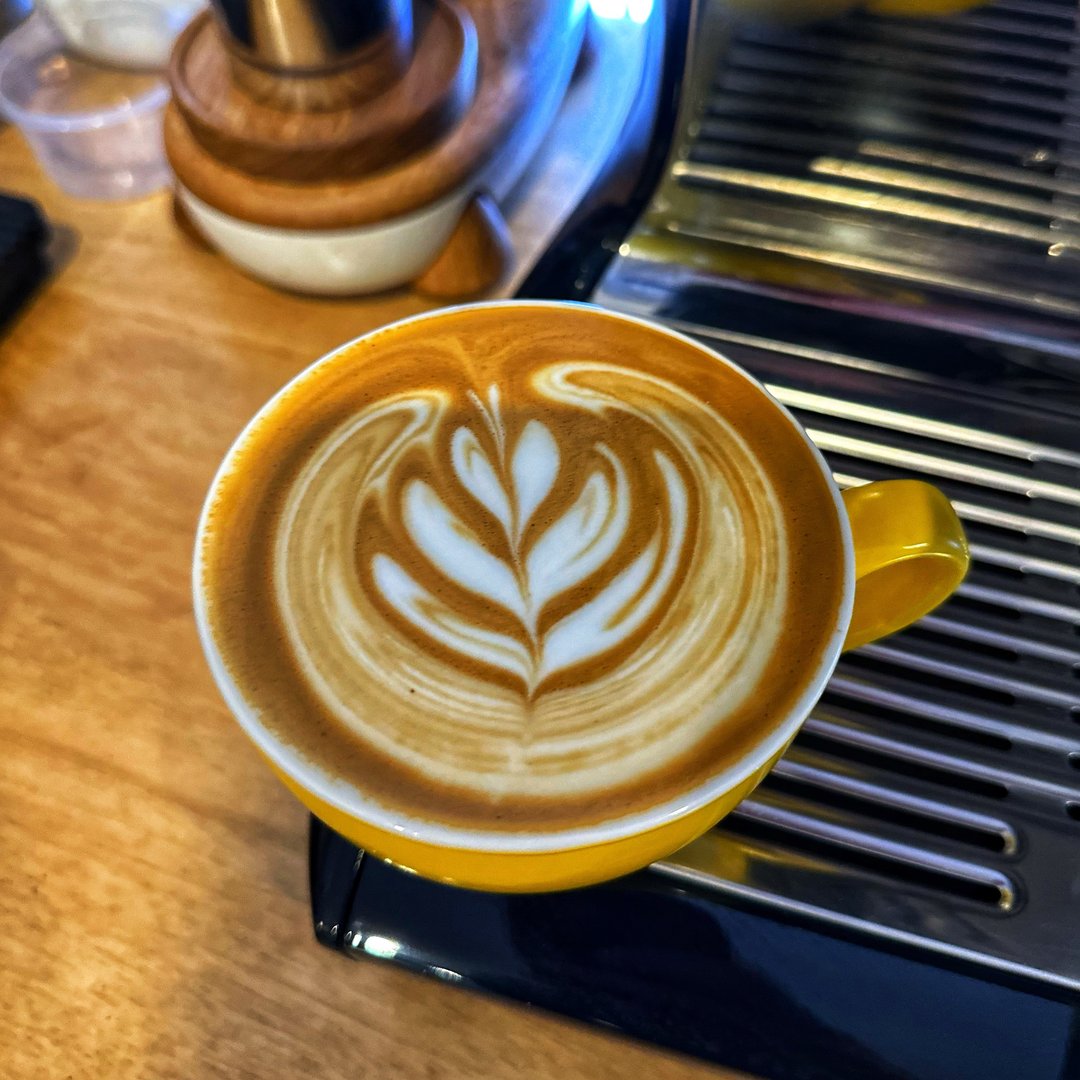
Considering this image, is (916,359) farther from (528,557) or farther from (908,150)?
(528,557)

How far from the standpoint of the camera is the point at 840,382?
0.39 meters

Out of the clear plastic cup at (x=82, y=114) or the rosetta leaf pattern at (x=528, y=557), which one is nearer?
the rosetta leaf pattern at (x=528, y=557)

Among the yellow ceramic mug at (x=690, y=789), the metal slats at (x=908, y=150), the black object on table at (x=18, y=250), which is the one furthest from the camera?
the black object on table at (x=18, y=250)

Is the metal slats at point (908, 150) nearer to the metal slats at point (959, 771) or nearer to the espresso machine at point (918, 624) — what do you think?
the espresso machine at point (918, 624)

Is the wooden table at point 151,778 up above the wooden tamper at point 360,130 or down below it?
below

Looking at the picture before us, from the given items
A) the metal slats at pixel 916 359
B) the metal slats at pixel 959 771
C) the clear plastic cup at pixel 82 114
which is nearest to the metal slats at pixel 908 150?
the metal slats at pixel 916 359

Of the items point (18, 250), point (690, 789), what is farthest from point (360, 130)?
point (690, 789)

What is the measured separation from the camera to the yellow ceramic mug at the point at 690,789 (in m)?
0.22

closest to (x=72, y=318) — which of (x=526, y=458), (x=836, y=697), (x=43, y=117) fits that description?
(x=43, y=117)

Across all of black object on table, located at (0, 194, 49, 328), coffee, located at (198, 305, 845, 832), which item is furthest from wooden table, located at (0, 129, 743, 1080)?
coffee, located at (198, 305, 845, 832)

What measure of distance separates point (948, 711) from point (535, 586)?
0.49ft

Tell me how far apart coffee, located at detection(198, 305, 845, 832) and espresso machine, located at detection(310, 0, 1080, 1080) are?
0.07 m

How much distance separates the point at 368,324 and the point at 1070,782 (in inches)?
15.0

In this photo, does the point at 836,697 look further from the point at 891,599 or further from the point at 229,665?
the point at 229,665
